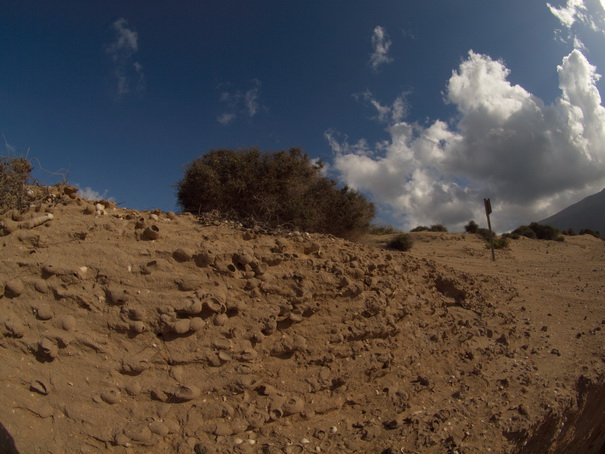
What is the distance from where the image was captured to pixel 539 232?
68.7 feet

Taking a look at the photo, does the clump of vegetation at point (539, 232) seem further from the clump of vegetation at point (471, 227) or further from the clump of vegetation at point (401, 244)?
the clump of vegetation at point (401, 244)

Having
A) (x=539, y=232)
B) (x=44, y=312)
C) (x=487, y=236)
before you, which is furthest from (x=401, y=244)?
(x=539, y=232)

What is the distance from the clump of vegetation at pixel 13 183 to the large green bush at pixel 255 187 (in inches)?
95.9

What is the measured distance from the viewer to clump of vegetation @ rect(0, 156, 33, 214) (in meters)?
3.75

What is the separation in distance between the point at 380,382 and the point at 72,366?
2842 mm

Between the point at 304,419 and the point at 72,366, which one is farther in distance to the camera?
the point at 304,419

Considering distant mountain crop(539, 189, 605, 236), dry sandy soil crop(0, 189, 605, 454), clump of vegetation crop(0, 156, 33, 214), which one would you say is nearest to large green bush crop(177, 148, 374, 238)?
dry sandy soil crop(0, 189, 605, 454)

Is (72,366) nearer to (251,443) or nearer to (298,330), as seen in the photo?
(251,443)

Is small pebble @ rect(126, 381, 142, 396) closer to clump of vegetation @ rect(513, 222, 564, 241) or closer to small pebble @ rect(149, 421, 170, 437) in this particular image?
small pebble @ rect(149, 421, 170, 437)

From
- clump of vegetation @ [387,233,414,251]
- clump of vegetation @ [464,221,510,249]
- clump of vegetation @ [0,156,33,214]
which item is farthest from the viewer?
clump of vegetation @ [464,221,510,249]

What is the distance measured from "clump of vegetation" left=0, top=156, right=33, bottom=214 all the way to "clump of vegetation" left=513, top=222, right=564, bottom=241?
2194 cm

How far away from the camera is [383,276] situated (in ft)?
16.6

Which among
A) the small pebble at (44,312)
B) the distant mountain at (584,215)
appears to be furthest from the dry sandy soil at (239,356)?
the distant mountain at (584,215)

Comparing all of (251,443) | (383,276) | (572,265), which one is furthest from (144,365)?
(572,265)
